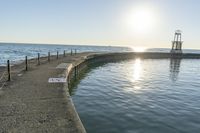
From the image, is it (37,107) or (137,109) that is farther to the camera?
(137,109)

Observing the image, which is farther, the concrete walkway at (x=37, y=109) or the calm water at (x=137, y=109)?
the calm water at (x=137, y=109)

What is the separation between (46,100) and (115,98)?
6.42 meters

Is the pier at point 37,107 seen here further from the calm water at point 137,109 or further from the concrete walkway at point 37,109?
the calm water at point 137,109

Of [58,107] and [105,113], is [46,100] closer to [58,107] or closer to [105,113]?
[58,107]

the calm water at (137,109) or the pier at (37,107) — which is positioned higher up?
the pier at (37,107)

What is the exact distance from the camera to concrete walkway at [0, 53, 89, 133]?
23.5ft

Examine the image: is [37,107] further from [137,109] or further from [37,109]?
[137,109]

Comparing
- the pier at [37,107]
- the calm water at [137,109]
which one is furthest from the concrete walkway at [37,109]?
the calm water at [137,109]

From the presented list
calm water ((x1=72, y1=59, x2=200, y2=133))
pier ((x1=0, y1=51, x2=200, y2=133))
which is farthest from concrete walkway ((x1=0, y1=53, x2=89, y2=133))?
calm water ((x1=72, y1=59, x2=200, y2=133))

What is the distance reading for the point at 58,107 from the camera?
30.0ft

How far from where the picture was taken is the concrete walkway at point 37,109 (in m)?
7.15

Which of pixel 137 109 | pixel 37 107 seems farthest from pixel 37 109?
pixel 137 109

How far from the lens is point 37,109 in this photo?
348 inches

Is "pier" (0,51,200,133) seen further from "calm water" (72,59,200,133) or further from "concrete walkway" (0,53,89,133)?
"calm water" (72,59,200,133)
